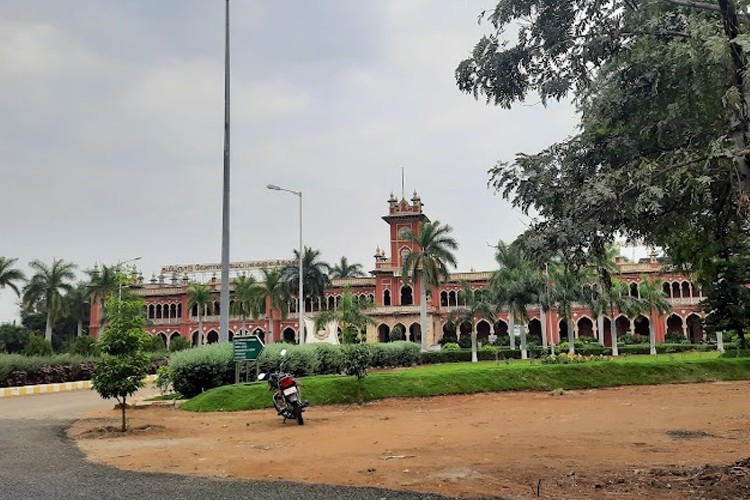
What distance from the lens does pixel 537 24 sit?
22.1ft

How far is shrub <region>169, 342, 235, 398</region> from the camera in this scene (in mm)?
18375

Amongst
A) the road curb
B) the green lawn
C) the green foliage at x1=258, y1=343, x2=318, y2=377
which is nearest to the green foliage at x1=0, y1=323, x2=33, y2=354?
the road curb

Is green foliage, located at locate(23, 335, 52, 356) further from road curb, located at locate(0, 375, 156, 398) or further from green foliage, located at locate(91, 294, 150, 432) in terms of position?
green foliage, located at locate(91, 294, 150, 432)

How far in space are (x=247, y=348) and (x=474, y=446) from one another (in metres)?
9.13

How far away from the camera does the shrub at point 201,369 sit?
18.4m

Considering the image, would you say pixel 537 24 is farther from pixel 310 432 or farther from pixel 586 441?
pixel 310 432

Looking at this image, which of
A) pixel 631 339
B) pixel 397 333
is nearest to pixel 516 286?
pixel 397 333

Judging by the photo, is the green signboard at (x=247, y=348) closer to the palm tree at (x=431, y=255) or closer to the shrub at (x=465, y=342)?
the palm tree at (x=431, y=255)

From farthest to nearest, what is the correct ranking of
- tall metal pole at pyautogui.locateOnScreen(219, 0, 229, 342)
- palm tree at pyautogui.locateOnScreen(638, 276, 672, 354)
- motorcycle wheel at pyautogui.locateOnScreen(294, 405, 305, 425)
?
palm tree at pyautogui.locateOnScreen(638, 276, 672, 354)
tall metal pole at pyautogui.locateOnScreen(219, 0, 229, 342)
motorcycle wheel at pyautogui.locateOnScreen(294, 405, 305, 425)

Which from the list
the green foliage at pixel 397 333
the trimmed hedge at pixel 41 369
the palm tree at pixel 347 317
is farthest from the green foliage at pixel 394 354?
the green foliage at pixel 397 333

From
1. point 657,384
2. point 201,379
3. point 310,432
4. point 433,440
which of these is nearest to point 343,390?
point 201,379

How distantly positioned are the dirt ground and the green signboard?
213 cm

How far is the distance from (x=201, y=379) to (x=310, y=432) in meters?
8.05

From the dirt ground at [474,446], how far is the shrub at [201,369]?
216cm
